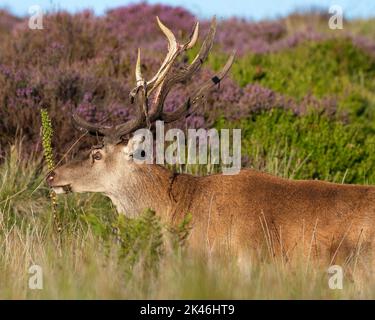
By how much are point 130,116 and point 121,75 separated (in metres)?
1.68

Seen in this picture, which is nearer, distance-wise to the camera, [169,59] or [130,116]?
[169,59]

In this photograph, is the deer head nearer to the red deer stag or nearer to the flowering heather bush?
the red deer stag

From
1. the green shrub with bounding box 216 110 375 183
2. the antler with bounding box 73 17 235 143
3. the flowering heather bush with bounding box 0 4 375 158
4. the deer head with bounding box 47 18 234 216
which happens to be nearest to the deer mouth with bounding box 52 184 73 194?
the deer head with bounding box 47 18 234 216

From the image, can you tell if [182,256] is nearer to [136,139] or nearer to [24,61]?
[136,139]

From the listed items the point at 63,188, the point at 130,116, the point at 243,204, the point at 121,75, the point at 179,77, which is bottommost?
the point at 243,204

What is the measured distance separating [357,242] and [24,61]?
6555mm

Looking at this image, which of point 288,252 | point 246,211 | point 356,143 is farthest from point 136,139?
point 356,143

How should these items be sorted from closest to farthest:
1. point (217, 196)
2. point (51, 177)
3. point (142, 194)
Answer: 1. point (217, 196)
2. point (142, 194)
3. point (51, 177)

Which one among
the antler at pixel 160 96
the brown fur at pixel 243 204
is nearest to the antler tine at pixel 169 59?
the antler at pixel 160 96

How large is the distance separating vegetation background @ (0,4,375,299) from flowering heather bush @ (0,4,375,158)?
0.07 feet

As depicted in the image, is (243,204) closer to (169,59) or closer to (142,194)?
(142,194)

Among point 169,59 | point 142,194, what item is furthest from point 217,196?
point 169,59

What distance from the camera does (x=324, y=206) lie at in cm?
640

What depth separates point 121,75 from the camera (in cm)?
1148
